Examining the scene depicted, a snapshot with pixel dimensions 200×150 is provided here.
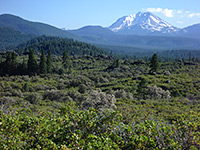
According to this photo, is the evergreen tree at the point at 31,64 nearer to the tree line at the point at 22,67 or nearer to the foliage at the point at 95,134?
the tree line at the point at 22,67

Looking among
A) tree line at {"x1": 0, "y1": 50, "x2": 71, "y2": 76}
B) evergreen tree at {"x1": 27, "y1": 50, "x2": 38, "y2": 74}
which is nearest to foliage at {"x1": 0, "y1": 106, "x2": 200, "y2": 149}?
tree line at {"x1": 0, "y1": 50, "x2": 71, "y2": 76}

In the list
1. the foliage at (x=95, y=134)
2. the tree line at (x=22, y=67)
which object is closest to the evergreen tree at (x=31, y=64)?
the tree line at (x=22, y=67)

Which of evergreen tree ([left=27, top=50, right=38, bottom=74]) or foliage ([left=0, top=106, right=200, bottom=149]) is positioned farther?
evergreen tree ([left=27, top=50, right=38, bottom=74])

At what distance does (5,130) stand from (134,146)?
13.0 ft

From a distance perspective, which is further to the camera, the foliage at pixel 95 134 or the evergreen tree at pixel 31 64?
the evergreen tree at pixel 31 64

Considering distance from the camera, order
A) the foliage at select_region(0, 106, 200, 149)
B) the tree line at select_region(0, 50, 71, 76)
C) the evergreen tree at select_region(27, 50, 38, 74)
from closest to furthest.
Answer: the foliage at select_region(0, 106, 200, 149) → the tree line at select_region(0, 50, 71, 76) → the evergreen tree at select_region(27, 50, 38, 74)

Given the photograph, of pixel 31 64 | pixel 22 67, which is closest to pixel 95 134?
pixel 31 64

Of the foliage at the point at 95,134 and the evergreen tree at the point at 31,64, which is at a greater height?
the foliage at the point at 95,134

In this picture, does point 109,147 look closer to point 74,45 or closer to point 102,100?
point 102,100

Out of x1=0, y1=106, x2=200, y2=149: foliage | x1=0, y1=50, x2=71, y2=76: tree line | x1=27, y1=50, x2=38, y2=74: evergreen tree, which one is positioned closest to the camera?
x1=0, y1=106, x2=200, y2=149: foliage

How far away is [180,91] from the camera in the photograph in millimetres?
28281

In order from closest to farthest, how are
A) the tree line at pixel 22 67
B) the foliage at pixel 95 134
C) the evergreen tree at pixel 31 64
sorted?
1. the foliage at pixel 95 134
2. the tree line at pixel 22 67
3. the evergreen tree at pixel 31 64

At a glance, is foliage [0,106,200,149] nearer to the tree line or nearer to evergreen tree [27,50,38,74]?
the tree line

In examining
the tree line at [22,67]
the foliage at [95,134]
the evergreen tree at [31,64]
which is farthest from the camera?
the evergreen tree at [31,64]
